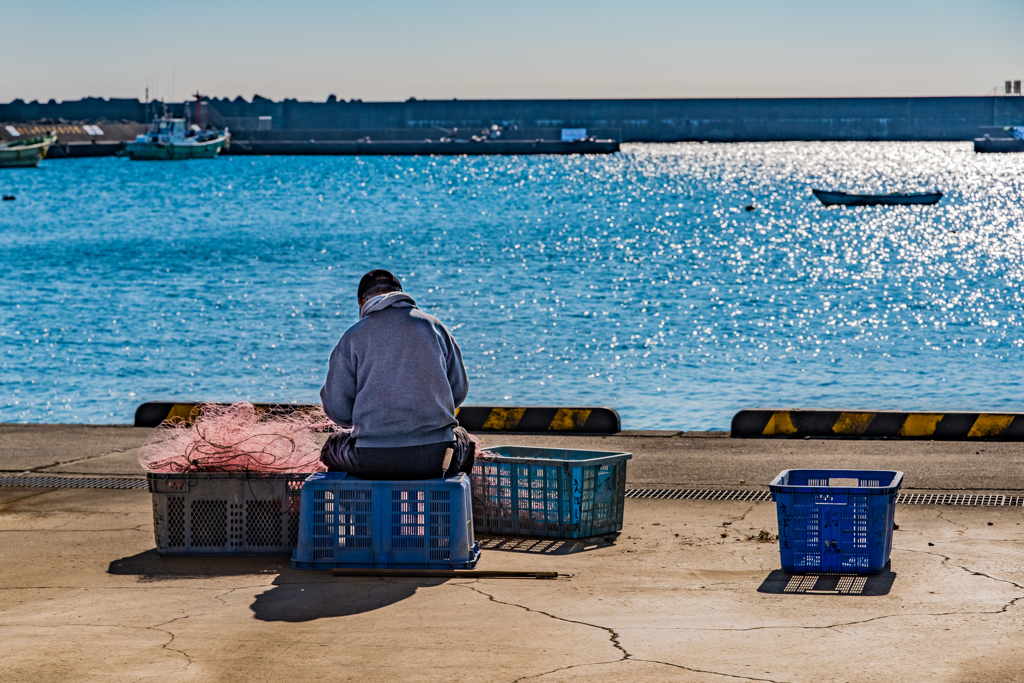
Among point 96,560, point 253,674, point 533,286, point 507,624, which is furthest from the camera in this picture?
point 533,286

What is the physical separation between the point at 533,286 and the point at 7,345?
635 inches

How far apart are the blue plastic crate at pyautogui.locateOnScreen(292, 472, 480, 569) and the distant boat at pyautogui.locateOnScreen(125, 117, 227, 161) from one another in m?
132

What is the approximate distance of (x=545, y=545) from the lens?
6793 mm

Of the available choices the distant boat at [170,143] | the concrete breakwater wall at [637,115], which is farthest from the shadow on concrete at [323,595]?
the concrete breakwater wall at [637,115]

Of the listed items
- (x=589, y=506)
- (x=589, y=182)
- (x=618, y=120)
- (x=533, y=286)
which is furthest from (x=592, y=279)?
(x=618, y=120)

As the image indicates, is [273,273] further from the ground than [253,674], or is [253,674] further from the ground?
[253,674]

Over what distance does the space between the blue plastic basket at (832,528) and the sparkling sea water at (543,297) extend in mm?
11915

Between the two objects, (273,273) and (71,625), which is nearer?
(71,625)

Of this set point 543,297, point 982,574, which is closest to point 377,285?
point 982,574

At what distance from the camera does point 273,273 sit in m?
43.3

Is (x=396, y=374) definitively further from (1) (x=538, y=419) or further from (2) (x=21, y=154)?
A: (2) (x=21, y=154)

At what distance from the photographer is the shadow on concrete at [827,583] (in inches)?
229

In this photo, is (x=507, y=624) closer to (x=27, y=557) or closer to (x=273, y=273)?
(x=27, y=557)

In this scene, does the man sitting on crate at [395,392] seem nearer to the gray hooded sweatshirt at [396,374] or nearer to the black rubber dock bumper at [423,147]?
the gray hooded sweatshirt at [396,374]
